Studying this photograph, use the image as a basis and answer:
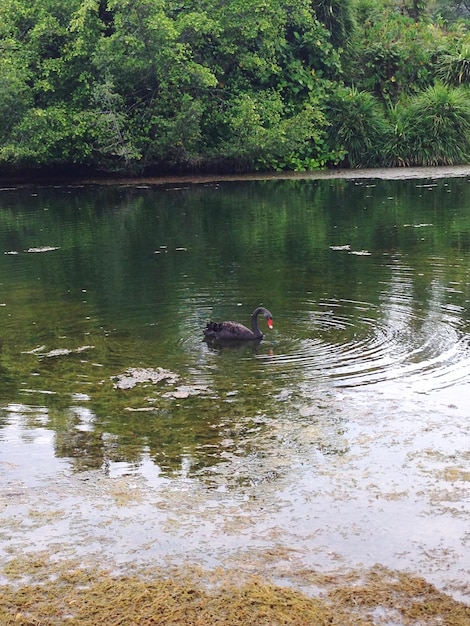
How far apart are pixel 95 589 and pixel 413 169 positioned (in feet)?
86.6

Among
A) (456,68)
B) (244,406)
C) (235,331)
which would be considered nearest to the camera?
(244,406)

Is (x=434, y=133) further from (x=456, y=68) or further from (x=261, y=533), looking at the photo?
(x=261, y=533)

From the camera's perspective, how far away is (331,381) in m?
8.59

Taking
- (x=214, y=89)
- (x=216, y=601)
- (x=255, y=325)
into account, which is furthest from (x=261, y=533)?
(x=214, y=89)

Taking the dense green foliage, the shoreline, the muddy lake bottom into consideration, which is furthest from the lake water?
the dense green foliage

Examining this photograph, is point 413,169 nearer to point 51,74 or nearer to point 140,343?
point 51,74

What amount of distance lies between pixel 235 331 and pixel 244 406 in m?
2.28

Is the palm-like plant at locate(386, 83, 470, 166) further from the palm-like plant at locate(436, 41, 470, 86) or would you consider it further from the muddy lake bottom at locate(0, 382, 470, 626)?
the muddy lake bottom at locate(0, 382, 470, 626)

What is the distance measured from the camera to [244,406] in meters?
8.06

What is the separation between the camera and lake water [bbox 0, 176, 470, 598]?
5523 millimetres

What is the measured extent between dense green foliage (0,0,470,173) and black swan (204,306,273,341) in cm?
1861

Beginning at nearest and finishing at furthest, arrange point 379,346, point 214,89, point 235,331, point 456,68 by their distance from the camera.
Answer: point 379,346 → point 235,331 → point 214,89 → point 456,68

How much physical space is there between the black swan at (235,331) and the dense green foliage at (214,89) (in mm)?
18613

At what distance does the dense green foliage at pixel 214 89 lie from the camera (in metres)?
28.2
